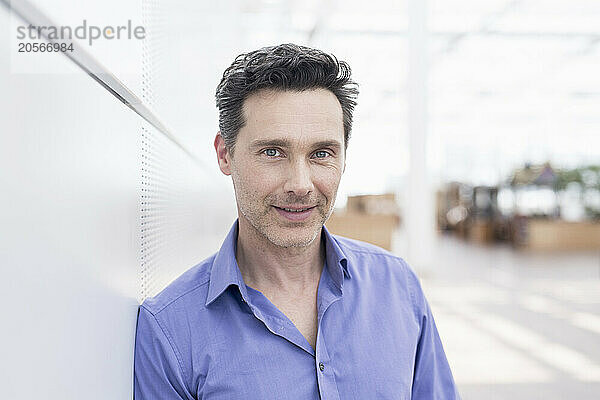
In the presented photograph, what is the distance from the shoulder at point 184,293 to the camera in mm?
1103

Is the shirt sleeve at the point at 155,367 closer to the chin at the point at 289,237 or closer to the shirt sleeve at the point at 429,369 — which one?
the chin at the point at 289,237

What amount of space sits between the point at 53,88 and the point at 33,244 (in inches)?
6.5

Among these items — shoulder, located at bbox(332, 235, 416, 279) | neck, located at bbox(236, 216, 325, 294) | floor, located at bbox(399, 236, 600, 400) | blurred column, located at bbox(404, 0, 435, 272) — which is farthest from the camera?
blurred column, located at bbox(404, 0, 435, 272)

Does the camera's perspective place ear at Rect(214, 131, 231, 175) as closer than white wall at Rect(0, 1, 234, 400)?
No

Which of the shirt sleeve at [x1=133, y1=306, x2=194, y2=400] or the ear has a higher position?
the ear

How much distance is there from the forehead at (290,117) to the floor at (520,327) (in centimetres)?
236

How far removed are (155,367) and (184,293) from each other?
0.16 m

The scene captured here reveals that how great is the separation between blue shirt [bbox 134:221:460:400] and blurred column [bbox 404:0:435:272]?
19.4 feet

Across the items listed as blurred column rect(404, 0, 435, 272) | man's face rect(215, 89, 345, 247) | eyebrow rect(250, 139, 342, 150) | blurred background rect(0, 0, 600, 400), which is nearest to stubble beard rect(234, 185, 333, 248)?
man's face rect(215, 89, 345, 247)

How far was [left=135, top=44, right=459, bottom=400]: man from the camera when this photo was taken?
108 centimetres

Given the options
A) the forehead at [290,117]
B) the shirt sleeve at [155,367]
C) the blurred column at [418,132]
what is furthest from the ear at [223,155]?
the blurred column at [418,132]

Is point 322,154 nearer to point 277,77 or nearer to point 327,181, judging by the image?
point 327,181

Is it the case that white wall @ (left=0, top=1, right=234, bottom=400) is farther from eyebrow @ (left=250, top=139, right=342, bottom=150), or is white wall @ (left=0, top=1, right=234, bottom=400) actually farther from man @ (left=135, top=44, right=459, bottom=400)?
eyebrow @ (left=250, top=139, right=342, bottom=150)

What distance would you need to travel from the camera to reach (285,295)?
126 centimetres
